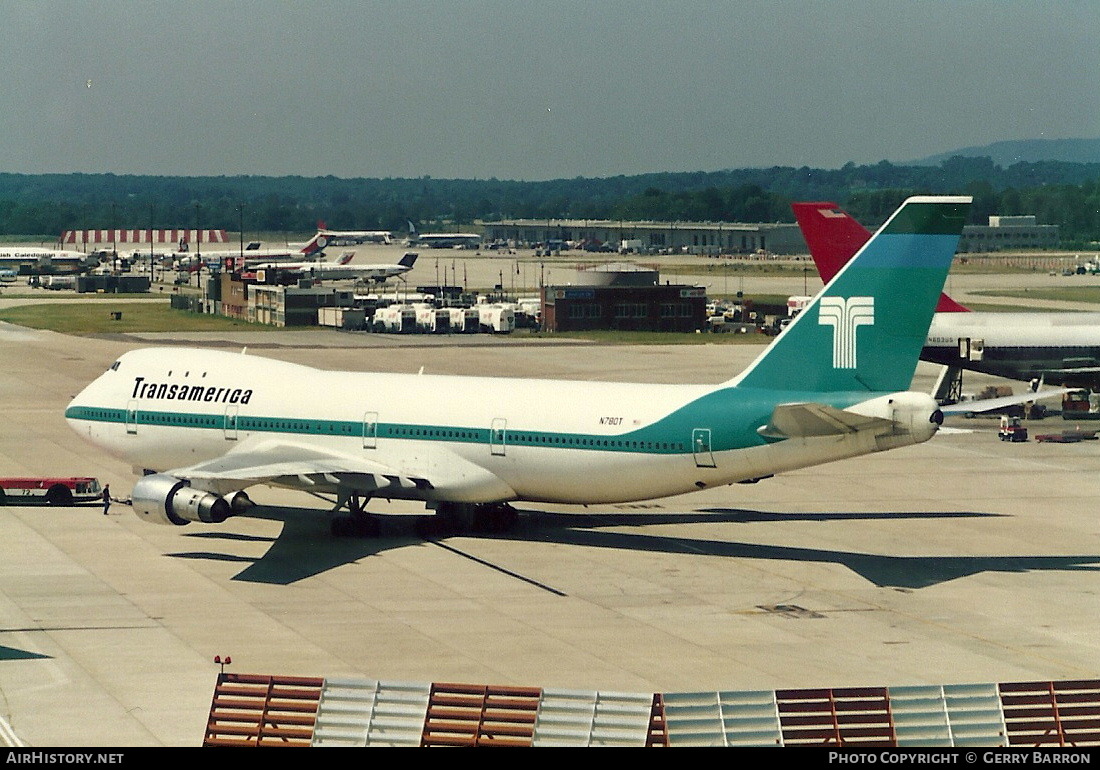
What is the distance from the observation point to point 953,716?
31.0 meters

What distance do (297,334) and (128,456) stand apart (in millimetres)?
94046

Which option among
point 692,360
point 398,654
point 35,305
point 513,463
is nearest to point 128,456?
point 513,463

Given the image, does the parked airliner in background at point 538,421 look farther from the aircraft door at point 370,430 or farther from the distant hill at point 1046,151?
the distant hill at point 1046,151

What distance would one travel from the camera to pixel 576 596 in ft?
156

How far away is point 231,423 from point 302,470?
5667mm

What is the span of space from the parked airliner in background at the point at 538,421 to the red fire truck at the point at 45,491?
1.85m

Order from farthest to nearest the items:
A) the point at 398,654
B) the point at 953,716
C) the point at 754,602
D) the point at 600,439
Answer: the point at 600,439, the point at 754,602, the point at 398,654, the point at 953,716

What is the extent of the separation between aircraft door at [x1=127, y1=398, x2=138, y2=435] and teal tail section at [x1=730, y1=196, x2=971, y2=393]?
976 inches

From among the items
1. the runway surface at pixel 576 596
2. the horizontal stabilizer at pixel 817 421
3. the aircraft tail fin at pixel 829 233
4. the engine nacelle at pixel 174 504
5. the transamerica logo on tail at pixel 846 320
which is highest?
the aircraft tail fin at pixel 829 233

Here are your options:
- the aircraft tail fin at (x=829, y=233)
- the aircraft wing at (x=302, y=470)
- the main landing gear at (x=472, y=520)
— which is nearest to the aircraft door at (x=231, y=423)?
the aircraft wing at (x=302, y=470)

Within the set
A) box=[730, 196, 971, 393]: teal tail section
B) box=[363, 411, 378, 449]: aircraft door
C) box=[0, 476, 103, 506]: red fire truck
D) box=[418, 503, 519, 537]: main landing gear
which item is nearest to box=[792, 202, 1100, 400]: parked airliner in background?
box=[418, 503, 519, 537]: main landing gear

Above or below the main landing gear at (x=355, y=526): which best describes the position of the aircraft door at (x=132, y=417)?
above

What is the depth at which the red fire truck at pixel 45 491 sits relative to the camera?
204ft
